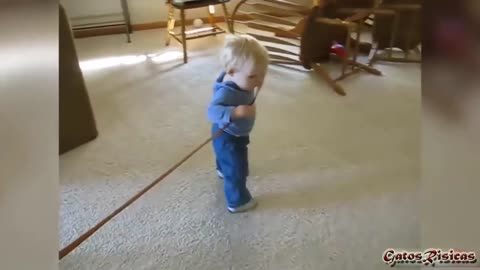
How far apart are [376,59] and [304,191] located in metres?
1.19

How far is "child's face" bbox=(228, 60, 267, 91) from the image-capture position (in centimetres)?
133

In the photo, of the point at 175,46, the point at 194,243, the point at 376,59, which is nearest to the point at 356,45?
the point at 376,59

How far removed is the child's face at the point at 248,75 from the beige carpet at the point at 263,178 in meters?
0.38

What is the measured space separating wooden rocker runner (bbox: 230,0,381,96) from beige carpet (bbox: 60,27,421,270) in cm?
13

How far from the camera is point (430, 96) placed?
0.26 metres

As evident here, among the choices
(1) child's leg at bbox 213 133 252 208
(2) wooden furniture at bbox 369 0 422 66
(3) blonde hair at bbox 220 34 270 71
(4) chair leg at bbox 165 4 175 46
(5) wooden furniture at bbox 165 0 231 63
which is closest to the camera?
(3) blonde hair at bbox 220 34 270 71

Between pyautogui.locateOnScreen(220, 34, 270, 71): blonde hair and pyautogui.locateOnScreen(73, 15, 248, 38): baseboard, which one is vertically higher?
pyautogui.locateOnScreen(220, 34, 270, 71): blonde hair

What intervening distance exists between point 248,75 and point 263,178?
436 mm

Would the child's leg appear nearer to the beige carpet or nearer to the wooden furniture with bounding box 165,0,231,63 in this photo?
the beige carpet

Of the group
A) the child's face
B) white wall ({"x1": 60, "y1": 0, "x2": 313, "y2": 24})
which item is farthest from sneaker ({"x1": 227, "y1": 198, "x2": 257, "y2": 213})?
white wall ({"x1": 60, "y1": 0, "x2": 313, "y2": 24})

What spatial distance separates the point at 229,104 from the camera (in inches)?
→ 54.0

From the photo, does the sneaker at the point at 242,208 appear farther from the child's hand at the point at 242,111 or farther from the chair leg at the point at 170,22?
the chair leg at the point at 170,22

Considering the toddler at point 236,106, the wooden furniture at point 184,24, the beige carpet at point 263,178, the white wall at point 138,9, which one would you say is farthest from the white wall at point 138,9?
the toddler at point 236,106

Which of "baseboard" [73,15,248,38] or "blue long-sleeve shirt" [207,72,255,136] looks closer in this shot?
"blue long-sleeve shirt" [207,72,255,136]
